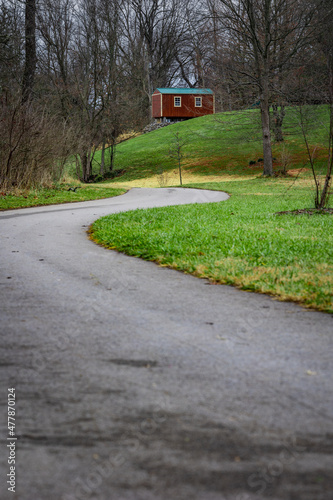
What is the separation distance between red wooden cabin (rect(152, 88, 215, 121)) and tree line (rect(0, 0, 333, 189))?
Result: 19.4 metres

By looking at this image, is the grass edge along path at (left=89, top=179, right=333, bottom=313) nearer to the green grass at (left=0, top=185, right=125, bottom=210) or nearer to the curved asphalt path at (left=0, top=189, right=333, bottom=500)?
the curved asphalt path at (left=0, top=189, right=333, bottom=500)

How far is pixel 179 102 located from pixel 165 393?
6152cm

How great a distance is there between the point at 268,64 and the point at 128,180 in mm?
16320

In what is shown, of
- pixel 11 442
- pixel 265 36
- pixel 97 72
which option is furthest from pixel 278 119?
pixel 11 442

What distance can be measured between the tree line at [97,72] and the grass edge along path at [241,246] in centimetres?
821

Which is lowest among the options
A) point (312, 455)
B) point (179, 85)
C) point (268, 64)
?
point (312, 455)

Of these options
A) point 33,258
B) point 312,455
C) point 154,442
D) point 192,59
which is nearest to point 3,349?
point 154,442

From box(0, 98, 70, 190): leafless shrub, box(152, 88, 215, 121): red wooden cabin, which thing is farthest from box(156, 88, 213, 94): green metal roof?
box(0, 98, 70, 190): leafless shrub

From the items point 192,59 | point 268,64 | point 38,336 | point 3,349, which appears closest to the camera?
point 3,349

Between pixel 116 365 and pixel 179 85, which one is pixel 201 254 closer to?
pixel 116 365

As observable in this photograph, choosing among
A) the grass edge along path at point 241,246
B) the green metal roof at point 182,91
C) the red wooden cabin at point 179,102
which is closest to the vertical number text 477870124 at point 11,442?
the grass edge along path at point 241,246

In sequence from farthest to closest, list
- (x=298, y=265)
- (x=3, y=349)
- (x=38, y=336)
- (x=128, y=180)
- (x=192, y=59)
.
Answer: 1. (x=192, y=59)
2. (x=128, y=180)
3. (x=298, y=265)
4. (x=38, y=336)
5. (x=3, y=349)

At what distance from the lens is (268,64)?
28.9 metres

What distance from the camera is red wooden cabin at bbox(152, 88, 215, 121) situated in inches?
2356
